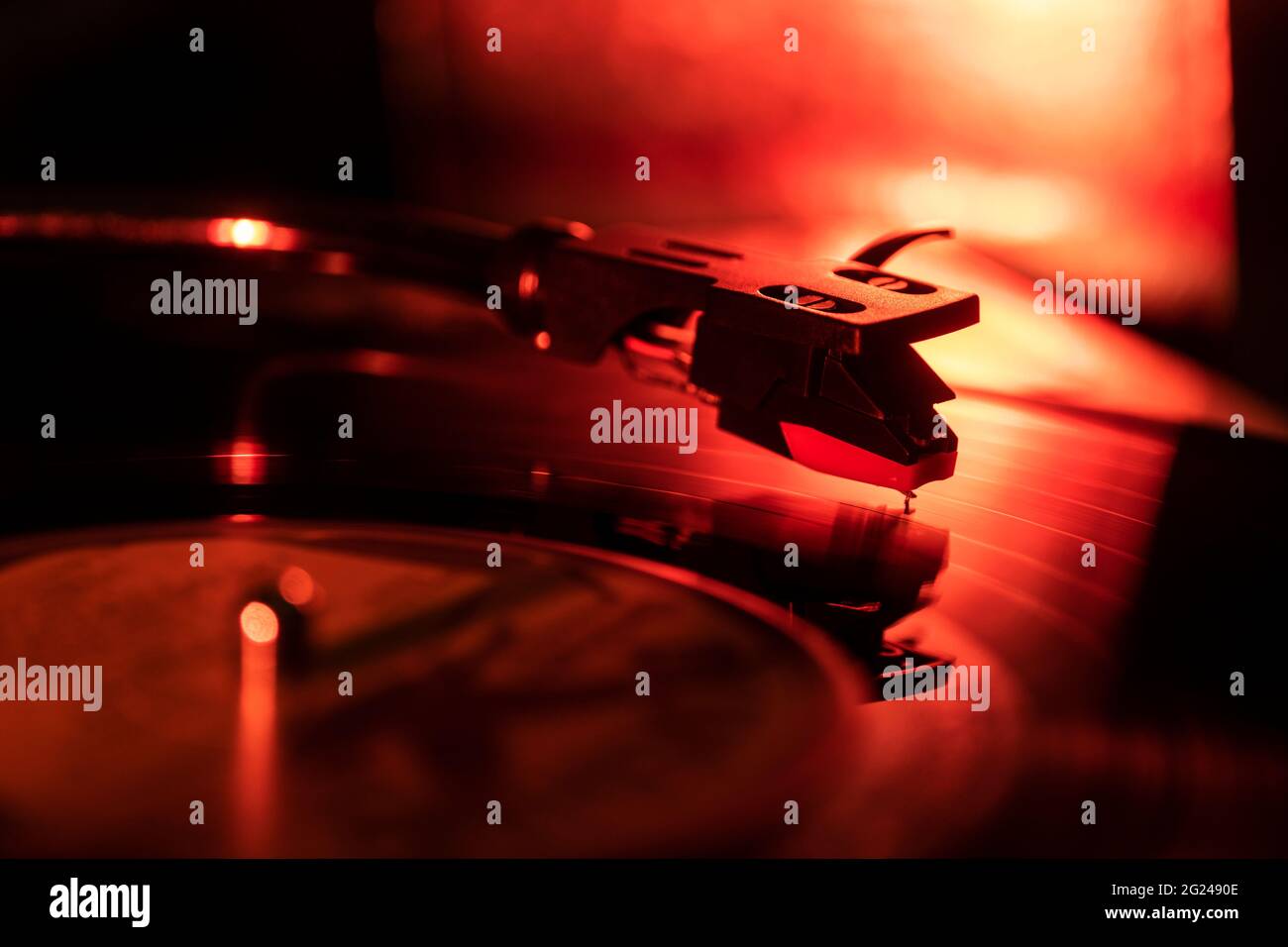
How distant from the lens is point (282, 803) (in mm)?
406

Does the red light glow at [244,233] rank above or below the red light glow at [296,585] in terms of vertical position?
above

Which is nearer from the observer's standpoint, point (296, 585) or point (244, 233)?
point (296, 585)

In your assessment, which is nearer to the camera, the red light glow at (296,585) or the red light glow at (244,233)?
the red light glow at (296,585)

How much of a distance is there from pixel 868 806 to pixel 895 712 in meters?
0.05

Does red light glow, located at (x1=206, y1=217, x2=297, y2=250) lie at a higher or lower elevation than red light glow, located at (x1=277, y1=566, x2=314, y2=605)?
higher

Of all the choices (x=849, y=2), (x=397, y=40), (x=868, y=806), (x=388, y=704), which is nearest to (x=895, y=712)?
(x=868, y=806)

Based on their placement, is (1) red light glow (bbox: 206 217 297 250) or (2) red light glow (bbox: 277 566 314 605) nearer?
(2) red light glow (bbox: 277 566 314 605)

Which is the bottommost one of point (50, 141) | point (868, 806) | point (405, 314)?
point (868, 806)

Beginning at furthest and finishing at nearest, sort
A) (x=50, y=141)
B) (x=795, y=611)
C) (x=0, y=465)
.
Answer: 1. (x=50, y=141)
2. (x=0, y=465)
3. (x=795, y=611)

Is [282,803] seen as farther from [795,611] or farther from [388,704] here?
[795,611]

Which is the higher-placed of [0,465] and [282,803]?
[0,465]

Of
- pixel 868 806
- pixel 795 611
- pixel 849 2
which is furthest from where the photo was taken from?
pixel 849 2

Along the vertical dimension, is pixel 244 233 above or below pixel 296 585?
above

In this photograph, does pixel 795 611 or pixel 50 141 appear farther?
pixel 50 141
